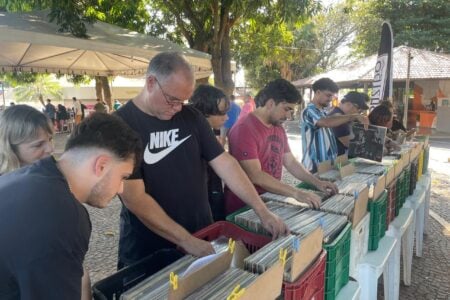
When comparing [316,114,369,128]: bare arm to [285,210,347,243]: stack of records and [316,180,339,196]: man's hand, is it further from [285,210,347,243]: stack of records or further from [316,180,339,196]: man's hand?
[285,210,347,243]: stack of records

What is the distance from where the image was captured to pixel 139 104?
A: 1.85 m

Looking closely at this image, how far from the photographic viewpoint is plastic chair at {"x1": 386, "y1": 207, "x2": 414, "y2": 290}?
2623 mm

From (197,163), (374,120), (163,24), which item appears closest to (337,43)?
(163,24)

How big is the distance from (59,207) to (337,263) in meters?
1.17

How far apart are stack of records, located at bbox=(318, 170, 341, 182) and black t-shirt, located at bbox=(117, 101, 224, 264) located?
0.92 m

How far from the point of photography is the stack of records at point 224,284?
112 centimetres

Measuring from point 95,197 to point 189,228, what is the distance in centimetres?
91

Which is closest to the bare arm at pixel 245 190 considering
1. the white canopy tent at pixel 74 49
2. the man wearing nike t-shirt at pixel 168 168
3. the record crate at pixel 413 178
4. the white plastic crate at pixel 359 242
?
the man wearing nike t-shirt at pixel 168 168

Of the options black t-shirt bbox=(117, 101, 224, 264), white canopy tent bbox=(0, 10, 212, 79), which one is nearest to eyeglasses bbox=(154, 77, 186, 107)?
black t-shirt bbox=(117, 101, 224, 264)

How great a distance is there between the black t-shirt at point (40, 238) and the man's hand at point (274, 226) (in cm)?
88

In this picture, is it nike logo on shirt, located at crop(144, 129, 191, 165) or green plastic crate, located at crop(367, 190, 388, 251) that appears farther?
green plastic crate, located at crop(367, 190, 388, 251)

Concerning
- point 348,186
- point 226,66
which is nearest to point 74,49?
point 226,66

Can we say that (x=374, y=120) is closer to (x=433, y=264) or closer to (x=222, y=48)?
(x=433, y=264)

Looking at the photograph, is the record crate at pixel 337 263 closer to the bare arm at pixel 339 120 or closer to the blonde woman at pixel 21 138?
the blonde woman at pixel 21 138
